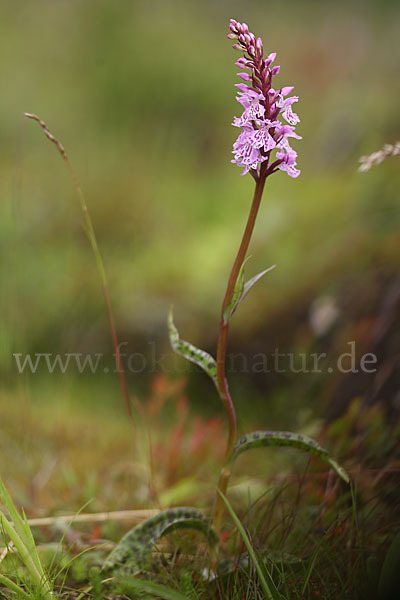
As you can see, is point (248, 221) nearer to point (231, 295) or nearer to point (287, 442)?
point (231, 295)

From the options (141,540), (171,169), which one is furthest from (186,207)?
(141,540)

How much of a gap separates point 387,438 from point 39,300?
2033mm

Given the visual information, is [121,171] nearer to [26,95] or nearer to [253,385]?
[26,95]

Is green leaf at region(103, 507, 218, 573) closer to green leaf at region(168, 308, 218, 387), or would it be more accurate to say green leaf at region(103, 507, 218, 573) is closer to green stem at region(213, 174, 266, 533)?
green stem at region(213, 174, 266, 533)

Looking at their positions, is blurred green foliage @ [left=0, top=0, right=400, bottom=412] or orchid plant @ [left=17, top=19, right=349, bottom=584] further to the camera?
blurred green foliage @ [left=0, top=0, right=400, bottom=412]

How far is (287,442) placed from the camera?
94 cm

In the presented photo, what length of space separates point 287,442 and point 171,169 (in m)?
3.57

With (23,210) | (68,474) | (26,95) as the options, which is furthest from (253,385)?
(26,95)

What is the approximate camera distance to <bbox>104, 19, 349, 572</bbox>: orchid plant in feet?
2.70

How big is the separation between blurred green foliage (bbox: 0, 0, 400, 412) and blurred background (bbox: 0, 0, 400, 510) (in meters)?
0.02

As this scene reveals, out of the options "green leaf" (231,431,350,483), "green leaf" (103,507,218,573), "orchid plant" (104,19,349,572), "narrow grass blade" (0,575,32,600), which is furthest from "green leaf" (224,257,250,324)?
"narrow grass blade" (0,575,32,600)

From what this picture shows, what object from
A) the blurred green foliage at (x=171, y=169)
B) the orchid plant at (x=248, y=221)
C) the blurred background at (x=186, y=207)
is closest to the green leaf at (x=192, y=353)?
the orchid plant at (x=248, y=221)

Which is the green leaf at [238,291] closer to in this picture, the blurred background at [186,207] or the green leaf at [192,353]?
the green leaf at [192,353]

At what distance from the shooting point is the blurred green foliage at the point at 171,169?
8.02 feet
